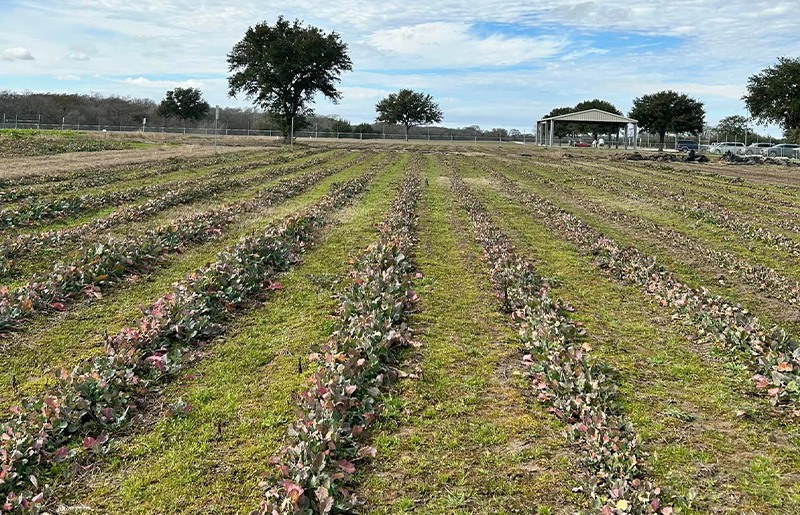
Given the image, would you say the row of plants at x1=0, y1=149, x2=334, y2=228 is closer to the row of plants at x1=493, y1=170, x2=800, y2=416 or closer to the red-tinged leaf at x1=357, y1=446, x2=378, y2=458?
the red-tinged leaf at x1=357, y1=446, x2=378, y2=458

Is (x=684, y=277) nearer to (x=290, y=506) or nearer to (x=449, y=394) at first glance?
(x=449, y=394)

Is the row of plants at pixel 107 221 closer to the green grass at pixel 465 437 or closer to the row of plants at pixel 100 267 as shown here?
the row of plants at pixel 100 267

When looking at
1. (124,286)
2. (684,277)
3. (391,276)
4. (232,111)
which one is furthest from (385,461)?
(232,111)

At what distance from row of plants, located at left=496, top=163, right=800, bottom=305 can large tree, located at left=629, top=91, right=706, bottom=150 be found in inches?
2575

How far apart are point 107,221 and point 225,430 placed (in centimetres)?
951

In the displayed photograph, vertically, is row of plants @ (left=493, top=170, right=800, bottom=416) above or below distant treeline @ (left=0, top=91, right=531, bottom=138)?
below

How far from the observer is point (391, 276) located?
27.1ft

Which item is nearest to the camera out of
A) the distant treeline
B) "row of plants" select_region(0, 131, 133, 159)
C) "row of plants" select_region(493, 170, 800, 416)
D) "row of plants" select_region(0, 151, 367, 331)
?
"row of plants" select_region(493, 170, 800, 416)

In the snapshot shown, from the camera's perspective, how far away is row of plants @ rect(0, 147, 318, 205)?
16.4 metres

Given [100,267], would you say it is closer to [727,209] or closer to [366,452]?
[366,452]

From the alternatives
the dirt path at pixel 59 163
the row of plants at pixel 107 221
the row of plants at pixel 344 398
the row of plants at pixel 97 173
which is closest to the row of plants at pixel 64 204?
the row of plants at pixel 107 221

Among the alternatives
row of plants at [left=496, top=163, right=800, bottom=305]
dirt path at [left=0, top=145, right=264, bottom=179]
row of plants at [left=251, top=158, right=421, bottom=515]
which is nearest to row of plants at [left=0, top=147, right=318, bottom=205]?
dirt path at [left=0, top=145, right=264, bottom=179]

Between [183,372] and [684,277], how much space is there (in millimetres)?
7616

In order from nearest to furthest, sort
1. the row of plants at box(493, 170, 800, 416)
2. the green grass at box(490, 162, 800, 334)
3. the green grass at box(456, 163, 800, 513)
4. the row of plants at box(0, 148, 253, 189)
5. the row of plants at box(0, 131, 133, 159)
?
the green grass at box(456, 163, 800, 513), the row of plants at box(493, 170, 800, 416), the green grass at box(490, 162, 800, 334), the row of plants at box(0, 148, 253, 189), the row of plants at box(0, 131, 133, 159)
